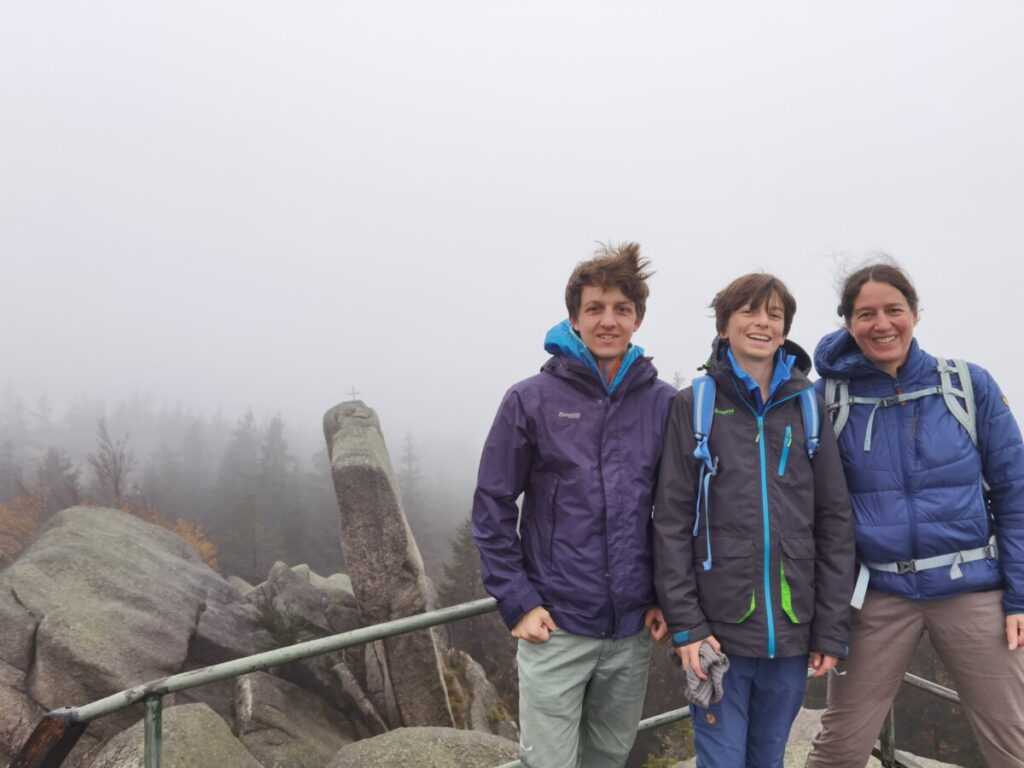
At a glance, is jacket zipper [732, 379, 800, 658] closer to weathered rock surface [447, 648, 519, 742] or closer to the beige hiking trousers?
the beige hiking trousers

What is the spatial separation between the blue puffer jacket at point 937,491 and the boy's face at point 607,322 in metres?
1.12

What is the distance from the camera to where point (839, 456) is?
2.83 m

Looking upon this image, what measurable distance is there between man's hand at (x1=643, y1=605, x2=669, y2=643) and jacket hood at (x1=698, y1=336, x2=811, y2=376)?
1.06 m

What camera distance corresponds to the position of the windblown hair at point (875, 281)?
2.95 m

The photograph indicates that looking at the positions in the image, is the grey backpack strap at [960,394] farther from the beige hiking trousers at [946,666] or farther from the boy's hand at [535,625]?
the boy's hand at [535,625]

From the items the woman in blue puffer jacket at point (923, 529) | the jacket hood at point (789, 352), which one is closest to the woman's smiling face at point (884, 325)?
the woman in blue puffer jacket at point (923, 529)

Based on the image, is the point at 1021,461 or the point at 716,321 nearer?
the point at 1021,461

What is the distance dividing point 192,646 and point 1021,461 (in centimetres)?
1385

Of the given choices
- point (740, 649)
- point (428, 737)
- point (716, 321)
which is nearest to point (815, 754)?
point (740, 649)

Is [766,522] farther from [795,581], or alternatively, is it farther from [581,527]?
[581,527]

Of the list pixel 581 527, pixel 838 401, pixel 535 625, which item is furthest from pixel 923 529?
pixel 535 625

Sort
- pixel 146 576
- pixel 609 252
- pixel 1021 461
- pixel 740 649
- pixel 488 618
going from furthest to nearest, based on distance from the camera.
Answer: pixel 488 618
pixel 146 576
pixel 609 252
pixel 1021 461
pixel 740 649

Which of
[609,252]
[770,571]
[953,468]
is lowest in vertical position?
[770,571]

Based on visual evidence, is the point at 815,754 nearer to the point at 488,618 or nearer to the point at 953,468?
the point at 953,468
